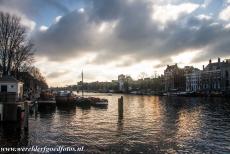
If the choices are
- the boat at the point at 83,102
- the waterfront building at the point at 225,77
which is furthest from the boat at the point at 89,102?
the waterfront building at the point at 225,77

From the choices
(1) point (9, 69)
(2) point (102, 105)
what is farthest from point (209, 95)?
(1) point (9, 69)

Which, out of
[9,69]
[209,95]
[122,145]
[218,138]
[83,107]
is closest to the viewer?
[122,145]

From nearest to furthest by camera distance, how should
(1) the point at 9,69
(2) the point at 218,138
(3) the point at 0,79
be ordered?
(2) the point at 218,138 → (3) the point at 0,79 → (1) the point at 9,69

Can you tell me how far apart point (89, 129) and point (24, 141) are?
11081 millimetres

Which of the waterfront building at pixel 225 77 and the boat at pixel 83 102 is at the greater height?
the waterfront building at pixel 225 77

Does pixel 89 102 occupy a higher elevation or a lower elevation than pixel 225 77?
lower

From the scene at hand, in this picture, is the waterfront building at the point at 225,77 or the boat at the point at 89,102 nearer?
the boat at the point at 89,102

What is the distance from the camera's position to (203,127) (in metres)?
44.4

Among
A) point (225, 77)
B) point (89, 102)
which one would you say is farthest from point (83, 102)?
point (225, 77)

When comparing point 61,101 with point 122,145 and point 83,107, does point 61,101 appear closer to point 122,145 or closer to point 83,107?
point 83,107

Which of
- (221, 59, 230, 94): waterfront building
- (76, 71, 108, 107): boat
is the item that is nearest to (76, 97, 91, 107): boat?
(76, 71, 108, 107): boat

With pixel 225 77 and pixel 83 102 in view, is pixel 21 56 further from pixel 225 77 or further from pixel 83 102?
pixel 225 77

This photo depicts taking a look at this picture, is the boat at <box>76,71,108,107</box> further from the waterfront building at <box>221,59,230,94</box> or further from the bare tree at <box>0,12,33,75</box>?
the waterfront building at <box>221,59,230,94</box>

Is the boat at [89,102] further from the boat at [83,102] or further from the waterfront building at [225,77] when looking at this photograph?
the waterfront building at [225,77]
